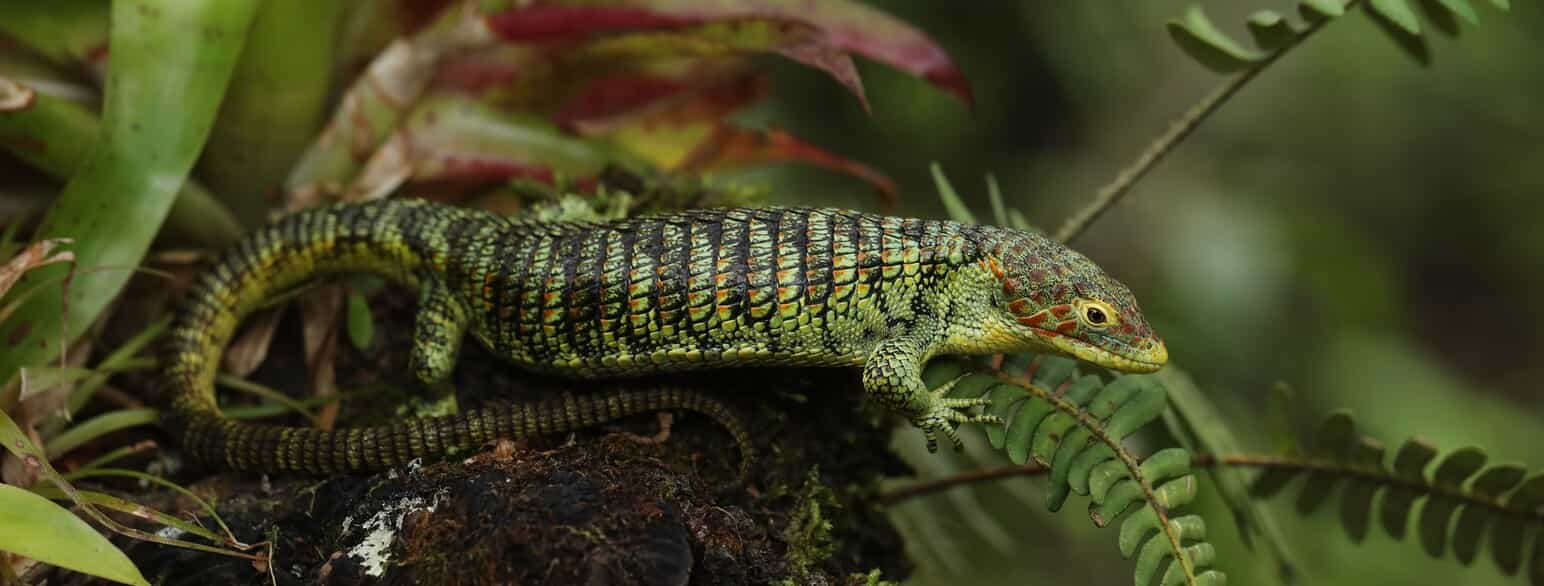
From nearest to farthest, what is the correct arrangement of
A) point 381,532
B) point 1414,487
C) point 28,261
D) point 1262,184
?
point 381,532 → point 28,261 → point 1414,487 → point 1262,184

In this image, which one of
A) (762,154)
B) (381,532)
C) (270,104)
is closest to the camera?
(381,532)

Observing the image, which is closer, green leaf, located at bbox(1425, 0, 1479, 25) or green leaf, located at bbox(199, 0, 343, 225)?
green leaf, located at bbox(1425, 0, 1479, 25)

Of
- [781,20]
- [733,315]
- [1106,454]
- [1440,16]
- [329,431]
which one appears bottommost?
[329,431]

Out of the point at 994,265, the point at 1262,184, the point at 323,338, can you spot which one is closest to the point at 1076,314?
the point at 994,265

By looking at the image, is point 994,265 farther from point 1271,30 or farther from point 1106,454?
point 1271,30

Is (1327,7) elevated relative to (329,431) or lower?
elevated

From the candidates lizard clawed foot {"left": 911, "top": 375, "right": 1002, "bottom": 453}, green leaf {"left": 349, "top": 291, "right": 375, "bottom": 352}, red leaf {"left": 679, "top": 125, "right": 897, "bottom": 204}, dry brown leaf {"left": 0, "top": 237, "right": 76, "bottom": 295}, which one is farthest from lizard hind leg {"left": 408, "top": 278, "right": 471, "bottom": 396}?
lizard clawed foot {"left": 911, "top": 375, "right": 1002, "bottom": 453}

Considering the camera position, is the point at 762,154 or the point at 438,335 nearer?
the point at 438,335

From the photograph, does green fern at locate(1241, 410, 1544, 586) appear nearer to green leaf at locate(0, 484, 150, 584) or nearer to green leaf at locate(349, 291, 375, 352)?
green leaf at locate(349, 291, 375, 352)
